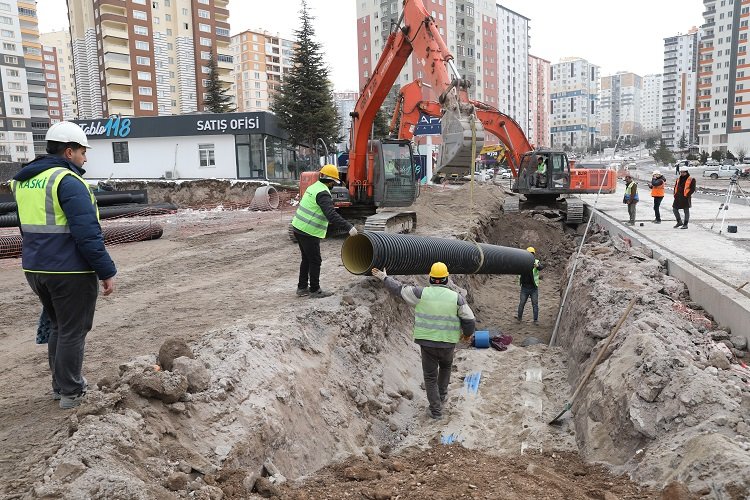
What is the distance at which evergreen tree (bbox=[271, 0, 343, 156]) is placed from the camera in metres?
34.2

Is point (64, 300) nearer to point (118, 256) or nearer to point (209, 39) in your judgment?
point (118, 256)

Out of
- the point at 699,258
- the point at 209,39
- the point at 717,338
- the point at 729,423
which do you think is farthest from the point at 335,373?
the point at 209,39

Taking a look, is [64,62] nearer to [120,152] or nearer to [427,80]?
[120,152]

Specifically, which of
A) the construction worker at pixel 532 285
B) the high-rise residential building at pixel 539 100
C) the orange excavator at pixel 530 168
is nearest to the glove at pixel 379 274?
the construction worker at pixel 532 285

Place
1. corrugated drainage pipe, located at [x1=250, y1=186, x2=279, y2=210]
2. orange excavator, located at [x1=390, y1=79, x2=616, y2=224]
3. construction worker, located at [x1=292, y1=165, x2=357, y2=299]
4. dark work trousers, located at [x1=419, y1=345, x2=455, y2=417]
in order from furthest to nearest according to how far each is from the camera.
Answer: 1. corrugated drainage pipe, located at [x1=250, y1=186, x2=279, y2=210]
2. orange excavator, located at [x1=390, y1=79, x2=616, y2=224]
3. construction worker, located at [x1=292, y1=165, x2=357, y2=299]
4. dark work trousers, located at [x1=419, y1=345, x2=455, y2=417]

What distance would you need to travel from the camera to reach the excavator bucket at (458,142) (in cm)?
850


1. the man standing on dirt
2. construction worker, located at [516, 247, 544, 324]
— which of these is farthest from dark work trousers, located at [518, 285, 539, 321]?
the man standing on dirt

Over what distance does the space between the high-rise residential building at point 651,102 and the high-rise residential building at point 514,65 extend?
8847 cm

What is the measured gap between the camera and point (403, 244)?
796 centimetres

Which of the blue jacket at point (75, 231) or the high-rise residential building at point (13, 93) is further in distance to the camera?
the high-rise residential building at point (13, 93)

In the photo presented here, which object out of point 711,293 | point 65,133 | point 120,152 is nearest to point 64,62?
point 120,152

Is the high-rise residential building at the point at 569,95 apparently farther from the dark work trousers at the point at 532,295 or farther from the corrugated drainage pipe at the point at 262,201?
the dark work trousers at the point at 532,295

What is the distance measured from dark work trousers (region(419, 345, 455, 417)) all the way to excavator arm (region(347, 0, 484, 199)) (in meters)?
3.41

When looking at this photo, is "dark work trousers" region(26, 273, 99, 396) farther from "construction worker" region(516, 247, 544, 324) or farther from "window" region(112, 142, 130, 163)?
"window" region(112, 142, 130, 163)
